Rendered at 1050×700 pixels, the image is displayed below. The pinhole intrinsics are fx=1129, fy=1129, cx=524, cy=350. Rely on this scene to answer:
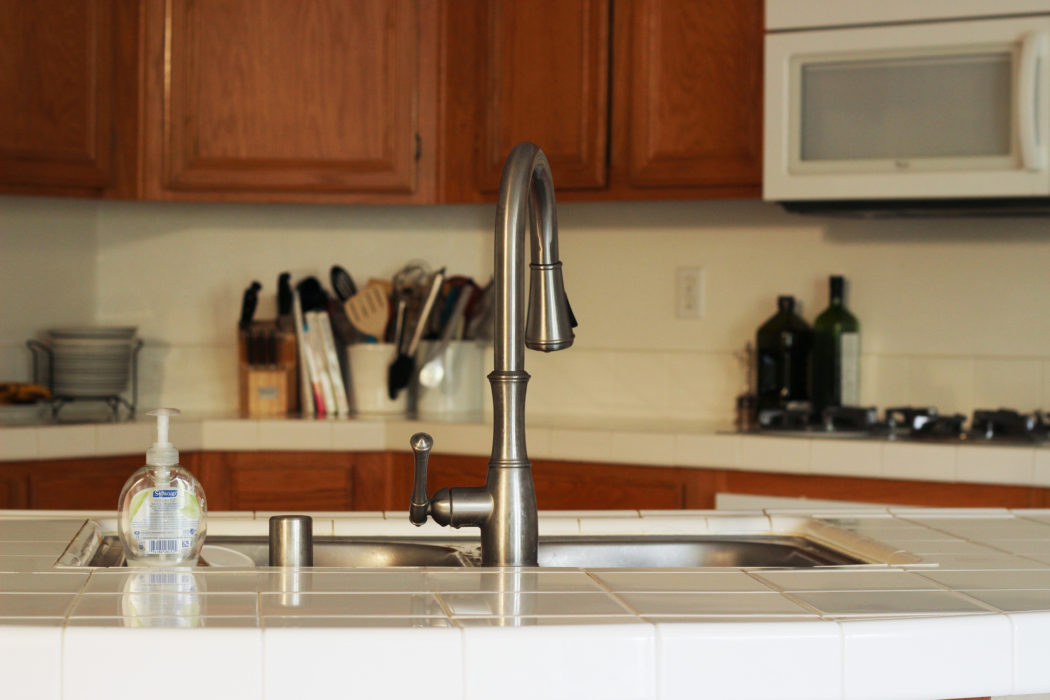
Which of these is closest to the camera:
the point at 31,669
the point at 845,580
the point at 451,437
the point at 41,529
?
the point at 31,669

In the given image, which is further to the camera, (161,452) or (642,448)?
(642,448)

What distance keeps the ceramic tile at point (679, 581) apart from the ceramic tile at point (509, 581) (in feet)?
0.07

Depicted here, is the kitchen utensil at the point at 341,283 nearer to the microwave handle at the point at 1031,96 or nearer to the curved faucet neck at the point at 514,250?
the microwave handle at the point at 1031,96

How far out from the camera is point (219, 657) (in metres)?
0.77

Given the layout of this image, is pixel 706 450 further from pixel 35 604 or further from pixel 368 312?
pixel 35 604

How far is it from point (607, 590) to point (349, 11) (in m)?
2.39

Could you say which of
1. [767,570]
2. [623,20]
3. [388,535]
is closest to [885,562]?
[767,570]

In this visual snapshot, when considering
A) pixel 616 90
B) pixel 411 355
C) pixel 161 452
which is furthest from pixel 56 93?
pixel 161 452

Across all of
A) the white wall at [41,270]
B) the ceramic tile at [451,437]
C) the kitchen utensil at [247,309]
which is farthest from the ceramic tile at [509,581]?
the white wall at [41,270]

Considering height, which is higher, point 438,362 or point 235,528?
point 438,362

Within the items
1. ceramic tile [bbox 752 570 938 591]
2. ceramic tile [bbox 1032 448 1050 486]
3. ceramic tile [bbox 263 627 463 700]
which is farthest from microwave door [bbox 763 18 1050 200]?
ceramic tile [bbox 263 627 463 700]

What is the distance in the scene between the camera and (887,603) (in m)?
0.88

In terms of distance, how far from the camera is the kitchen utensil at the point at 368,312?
10.1 feet

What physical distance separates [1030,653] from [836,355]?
208 cm
